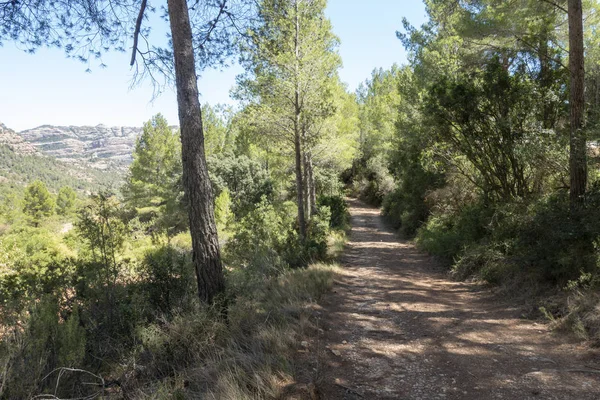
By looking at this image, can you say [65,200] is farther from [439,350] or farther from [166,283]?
[439,350]

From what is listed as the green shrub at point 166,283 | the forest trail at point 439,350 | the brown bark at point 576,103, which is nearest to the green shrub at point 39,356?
the green shrub at point 166,283

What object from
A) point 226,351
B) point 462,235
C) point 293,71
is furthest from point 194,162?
point 462,235

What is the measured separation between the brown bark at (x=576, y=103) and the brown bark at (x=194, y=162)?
20.0 ft

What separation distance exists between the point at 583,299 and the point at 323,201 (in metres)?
14.5

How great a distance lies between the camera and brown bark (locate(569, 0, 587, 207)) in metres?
5.93

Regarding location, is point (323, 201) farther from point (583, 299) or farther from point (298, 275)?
point (583, 299)

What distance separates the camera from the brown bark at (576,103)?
233 inches

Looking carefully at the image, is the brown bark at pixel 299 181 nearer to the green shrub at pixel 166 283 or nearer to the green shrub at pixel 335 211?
the green shrub at pixel 335 211

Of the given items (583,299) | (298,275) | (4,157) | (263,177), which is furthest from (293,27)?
(4,157)

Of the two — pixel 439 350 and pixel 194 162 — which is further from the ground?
pixel 194 162

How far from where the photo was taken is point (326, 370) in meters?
3.72

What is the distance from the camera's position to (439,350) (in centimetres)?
424

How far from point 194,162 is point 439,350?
423cm

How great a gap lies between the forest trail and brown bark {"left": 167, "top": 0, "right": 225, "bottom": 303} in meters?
1.92
